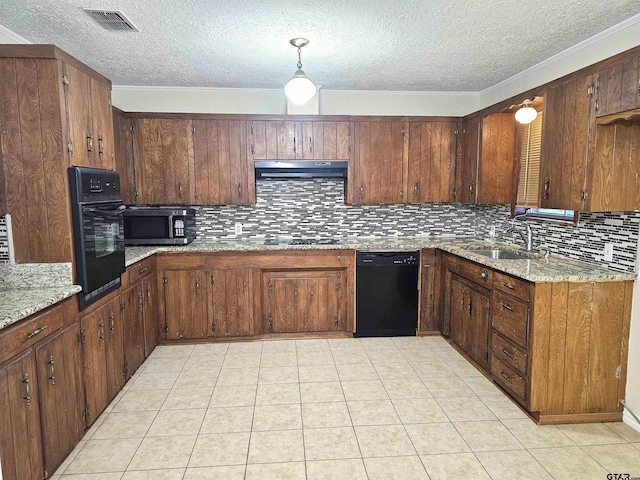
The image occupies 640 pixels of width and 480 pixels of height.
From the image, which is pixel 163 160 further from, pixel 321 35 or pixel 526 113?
pixel 526 113

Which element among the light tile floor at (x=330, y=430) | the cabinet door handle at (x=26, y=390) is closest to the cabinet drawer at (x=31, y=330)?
the cabinet door handle at (x=26, y=390)

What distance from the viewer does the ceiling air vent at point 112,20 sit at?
2.46 meters

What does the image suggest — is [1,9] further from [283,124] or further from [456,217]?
[456,217]

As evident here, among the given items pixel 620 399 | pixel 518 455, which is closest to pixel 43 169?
pixel 518 455

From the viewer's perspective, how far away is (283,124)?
420cm

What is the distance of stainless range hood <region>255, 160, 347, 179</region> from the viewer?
13.7 feet

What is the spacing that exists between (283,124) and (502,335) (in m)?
2.78

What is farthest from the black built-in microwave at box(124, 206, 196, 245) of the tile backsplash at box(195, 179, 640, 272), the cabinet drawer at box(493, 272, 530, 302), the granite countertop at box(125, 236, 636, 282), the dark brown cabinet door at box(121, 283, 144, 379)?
the cabinet drawer at box(493, 272, 530, 302)

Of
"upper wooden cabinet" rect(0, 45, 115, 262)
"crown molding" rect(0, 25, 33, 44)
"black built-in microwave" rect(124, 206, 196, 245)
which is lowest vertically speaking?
"black built-in microwave" rect(124, 206, 196, 245)

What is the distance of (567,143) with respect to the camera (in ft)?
8.96

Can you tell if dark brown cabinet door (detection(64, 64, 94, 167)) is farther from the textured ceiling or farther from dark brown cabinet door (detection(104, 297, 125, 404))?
dark brown cabinet door (detection(104, 297, 125, 404))

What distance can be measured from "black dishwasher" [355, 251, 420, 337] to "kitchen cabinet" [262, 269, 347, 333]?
20cm

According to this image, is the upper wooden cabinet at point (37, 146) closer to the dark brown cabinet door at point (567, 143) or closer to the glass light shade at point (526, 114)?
the dark brown cabinet door at point (567, 143)

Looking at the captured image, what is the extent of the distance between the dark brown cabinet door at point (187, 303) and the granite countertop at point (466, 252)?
0.89 ft
